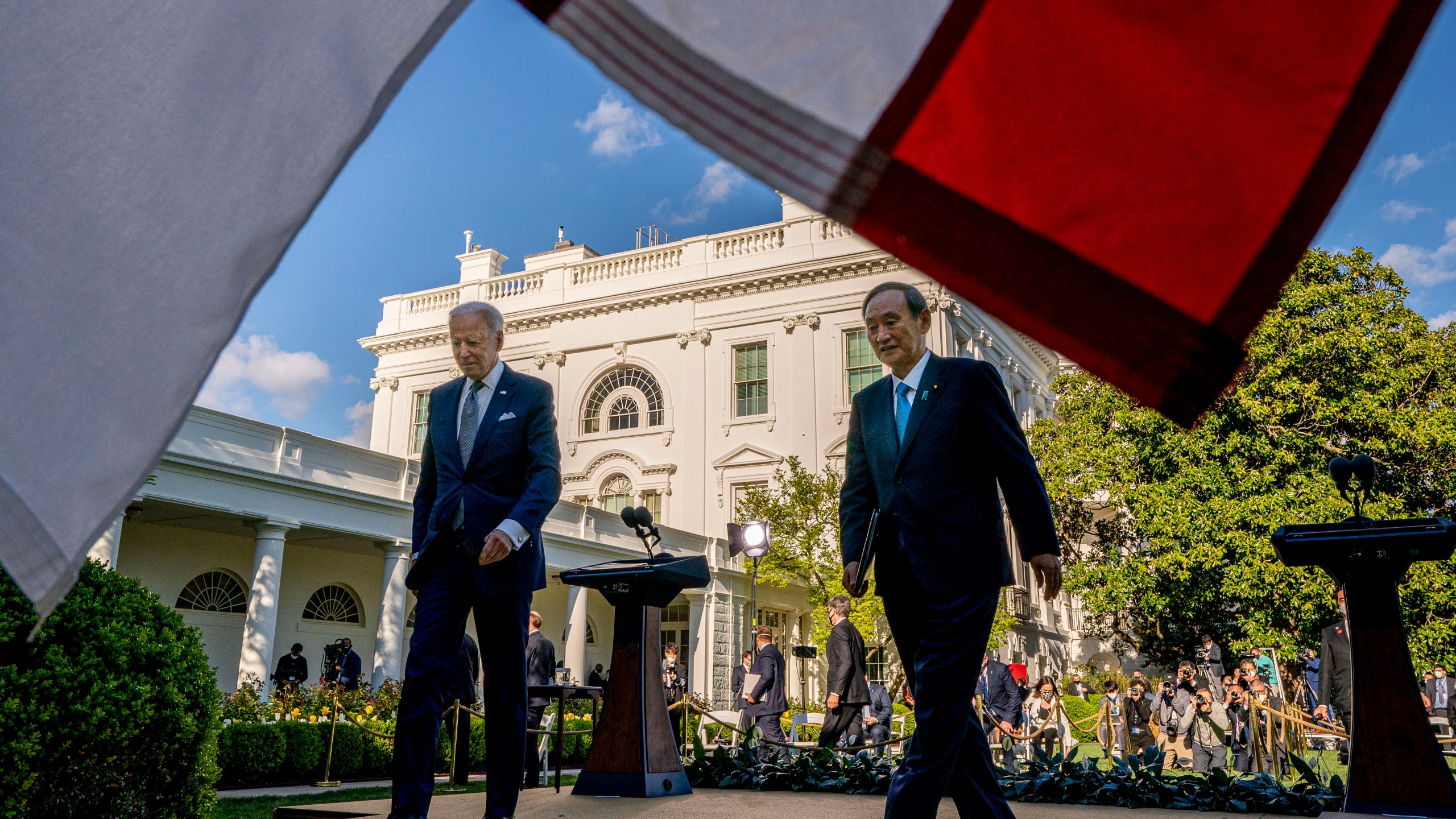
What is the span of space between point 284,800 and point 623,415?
85.7ft


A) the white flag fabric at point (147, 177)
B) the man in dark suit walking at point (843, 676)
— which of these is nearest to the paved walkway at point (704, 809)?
the white flag fabric at point (147, 177)

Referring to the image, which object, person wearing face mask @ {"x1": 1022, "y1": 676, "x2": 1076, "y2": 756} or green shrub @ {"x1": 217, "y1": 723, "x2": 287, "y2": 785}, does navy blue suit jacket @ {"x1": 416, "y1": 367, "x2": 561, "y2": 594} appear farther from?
person wearing face mask @ {"x1": 1022, "y1": 676, "x2": 1076, "y2": 756}

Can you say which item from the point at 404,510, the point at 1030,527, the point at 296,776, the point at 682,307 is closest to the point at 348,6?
the point at 1030,527

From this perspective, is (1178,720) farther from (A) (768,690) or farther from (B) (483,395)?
(B) (483,395)

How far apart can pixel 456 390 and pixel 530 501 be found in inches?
26.1

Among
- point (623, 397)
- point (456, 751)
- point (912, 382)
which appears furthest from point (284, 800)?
point (623, 397)

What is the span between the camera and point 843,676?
10.9 m

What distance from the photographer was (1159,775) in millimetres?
5371

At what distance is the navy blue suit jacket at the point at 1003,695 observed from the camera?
13.5 metres

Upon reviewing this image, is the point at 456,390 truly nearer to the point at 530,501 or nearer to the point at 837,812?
the point at 530,501

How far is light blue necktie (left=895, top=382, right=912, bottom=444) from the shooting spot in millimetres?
3268

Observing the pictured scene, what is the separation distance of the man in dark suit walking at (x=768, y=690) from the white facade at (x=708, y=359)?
15.8m

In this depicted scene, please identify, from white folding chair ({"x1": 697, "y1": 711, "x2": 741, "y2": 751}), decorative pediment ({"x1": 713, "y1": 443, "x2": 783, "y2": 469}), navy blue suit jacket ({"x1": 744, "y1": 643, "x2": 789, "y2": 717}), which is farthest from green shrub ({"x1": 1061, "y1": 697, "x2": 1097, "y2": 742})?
decorative pediment ({"x1": 713, "y1": 443, "x2": 783, "y2": 469})

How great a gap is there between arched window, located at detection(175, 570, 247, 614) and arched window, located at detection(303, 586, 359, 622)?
1.52 metres
